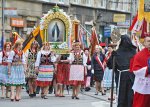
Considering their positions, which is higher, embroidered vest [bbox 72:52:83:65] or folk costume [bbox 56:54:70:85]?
embroidered vest [bbox 72:52:83:65]

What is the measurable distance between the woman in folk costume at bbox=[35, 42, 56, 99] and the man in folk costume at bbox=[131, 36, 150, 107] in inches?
242

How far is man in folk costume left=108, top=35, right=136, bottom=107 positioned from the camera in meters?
11.0

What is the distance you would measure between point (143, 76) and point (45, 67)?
6.57 metres

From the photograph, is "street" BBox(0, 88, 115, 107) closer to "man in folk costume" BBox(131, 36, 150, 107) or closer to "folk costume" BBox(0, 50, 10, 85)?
"folk costume" BBox(0, 50, 10, 85)

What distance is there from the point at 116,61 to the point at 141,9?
1292 mm

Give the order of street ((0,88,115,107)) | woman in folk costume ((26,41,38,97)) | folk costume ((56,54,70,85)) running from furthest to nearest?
folk costume ((56,54,70,85))
woman in folk costume ((26,41,38,97))
street ((0,88,115,107))

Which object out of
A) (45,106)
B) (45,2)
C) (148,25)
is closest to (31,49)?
(45,106)

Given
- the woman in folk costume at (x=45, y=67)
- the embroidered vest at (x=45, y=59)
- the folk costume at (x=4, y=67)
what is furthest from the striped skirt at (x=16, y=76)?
the embroidered vest at (x=45, y=59)

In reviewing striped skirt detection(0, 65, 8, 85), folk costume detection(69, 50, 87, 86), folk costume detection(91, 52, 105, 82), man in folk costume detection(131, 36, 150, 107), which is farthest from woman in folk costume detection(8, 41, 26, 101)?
man in folk costume detection(131, 36, 150, 107)

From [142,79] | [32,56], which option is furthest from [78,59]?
[142,79]

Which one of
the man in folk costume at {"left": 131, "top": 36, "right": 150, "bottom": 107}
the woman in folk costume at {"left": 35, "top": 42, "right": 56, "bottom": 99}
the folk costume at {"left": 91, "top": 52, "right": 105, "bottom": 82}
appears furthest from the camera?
the folk costume at {"left": 91, "top": 52, "right": 105, "bottom": 82}

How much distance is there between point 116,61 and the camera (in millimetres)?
11320

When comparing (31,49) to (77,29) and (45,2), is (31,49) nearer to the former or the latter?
(77,29)

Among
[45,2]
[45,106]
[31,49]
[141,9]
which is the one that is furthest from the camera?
[45,2]
